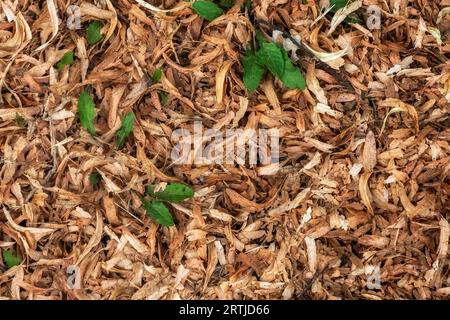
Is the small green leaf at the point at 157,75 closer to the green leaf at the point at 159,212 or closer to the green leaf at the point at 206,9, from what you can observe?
the green leaf at the point at 206,9

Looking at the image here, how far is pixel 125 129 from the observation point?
1564mm

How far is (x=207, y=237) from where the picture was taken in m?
1.58

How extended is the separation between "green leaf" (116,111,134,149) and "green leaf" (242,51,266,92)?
0.99 ft

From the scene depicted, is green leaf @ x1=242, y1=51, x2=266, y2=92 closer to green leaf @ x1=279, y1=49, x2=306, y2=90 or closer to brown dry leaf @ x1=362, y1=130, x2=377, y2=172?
green leaf @ x1=279, y1=49, x2=306, y2=90

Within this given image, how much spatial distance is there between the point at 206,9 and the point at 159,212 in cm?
52

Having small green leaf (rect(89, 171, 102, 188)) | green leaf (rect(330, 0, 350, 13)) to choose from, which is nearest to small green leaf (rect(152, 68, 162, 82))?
small green leaf (rect(89, 171, 102, 188))

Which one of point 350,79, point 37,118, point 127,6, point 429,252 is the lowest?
point 429,252

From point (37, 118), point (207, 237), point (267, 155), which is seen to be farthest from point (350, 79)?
point (37, 118)

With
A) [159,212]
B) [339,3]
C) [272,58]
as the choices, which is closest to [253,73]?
[272,58]

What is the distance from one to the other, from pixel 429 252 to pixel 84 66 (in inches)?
39.4

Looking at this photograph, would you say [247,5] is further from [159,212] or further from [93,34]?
[159,212]

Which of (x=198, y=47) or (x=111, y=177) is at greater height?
(x=198, y=47)

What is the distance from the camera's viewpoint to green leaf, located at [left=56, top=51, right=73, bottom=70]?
1.60m

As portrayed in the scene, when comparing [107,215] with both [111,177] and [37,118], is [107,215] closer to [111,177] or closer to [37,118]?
[111,177]
